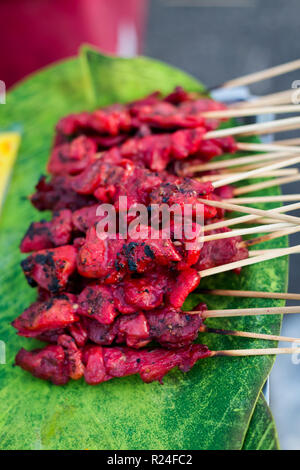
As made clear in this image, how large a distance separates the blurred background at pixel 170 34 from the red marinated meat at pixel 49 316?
112 inches

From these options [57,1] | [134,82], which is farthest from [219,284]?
[57,1]

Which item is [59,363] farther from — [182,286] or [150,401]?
[182,286]

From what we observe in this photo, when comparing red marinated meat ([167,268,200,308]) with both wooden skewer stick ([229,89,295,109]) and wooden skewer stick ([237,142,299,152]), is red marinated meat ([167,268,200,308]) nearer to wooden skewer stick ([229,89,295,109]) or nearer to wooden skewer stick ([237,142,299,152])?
wooden skewer stick ([237,142,299,152])

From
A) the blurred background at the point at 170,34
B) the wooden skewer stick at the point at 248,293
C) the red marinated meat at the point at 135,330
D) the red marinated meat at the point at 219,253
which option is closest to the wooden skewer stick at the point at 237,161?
the red marinated meat at the point at 219,253

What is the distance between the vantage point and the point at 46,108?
372 cm

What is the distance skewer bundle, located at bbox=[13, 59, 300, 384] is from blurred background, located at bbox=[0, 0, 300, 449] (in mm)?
2330

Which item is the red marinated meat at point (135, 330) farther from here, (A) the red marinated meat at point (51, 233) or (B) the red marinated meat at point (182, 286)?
(A) the red marinated meat at point (51, 233)

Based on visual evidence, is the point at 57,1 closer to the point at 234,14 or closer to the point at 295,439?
the point at 234,14

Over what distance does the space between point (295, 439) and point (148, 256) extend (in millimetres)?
1522

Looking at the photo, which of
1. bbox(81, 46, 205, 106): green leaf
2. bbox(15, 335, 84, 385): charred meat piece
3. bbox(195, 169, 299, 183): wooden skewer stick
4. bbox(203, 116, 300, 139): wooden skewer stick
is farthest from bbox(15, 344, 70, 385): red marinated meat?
bbox(81, 46, 205, 106): green leaf

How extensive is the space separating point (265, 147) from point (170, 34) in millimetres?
5165

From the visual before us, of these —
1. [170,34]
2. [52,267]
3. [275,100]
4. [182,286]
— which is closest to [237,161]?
[275,100]

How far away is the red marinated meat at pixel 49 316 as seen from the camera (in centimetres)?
222
